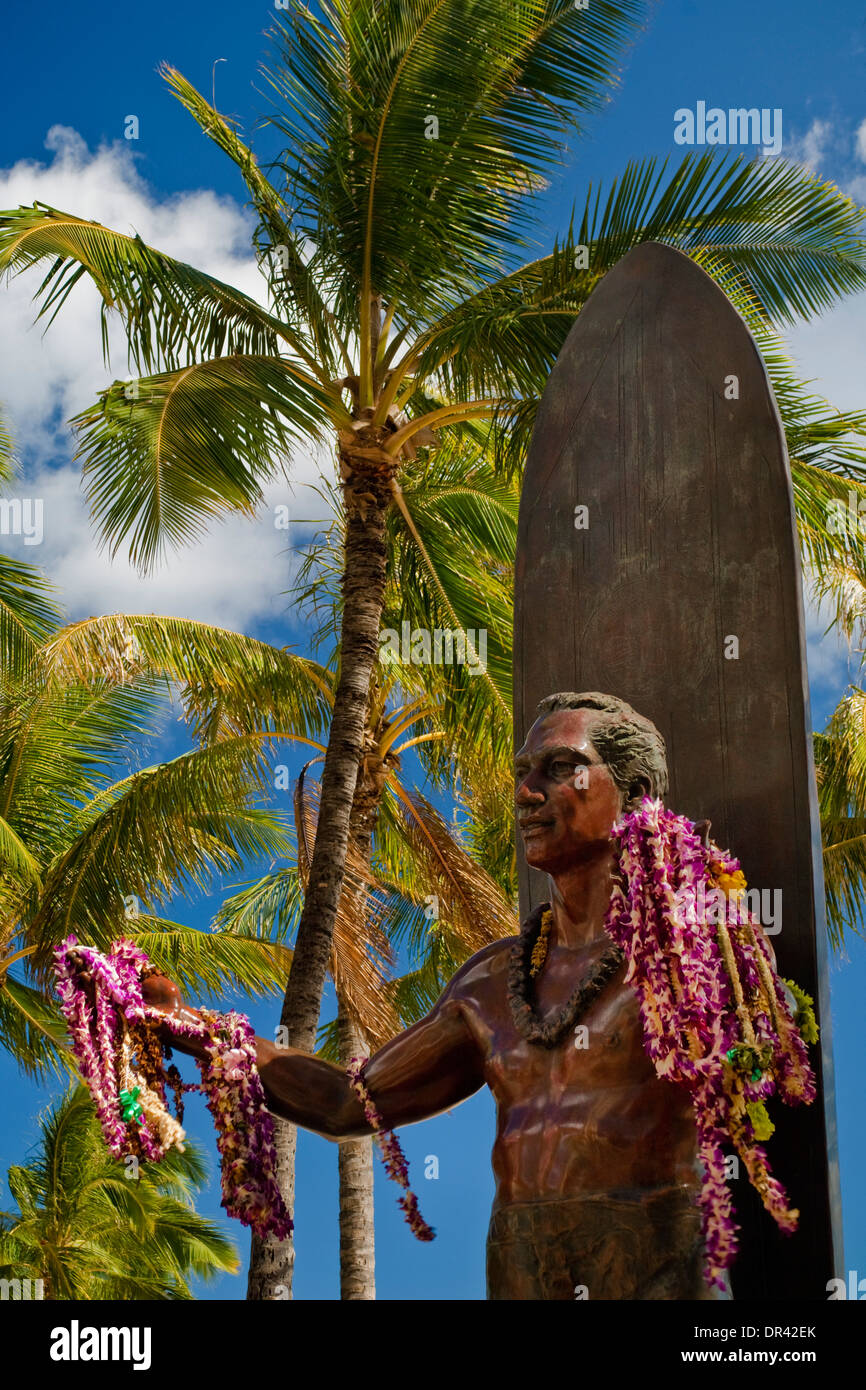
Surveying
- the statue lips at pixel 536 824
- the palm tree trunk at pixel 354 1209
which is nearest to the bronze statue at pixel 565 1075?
the statue lips at pixel 536 824

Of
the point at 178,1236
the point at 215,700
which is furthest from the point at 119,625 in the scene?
the point at 178,1236

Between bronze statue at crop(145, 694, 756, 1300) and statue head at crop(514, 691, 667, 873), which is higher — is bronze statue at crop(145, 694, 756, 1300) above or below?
below

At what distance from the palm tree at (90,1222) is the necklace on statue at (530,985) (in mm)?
16642

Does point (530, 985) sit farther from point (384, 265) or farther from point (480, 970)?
point (384, 265)

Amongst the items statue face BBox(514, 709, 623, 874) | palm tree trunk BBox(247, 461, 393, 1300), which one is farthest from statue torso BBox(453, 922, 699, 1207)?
palm tree trunk BBox(247, 461, 393, 1300)

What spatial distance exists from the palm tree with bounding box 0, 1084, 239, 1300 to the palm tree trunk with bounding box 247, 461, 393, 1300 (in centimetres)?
882

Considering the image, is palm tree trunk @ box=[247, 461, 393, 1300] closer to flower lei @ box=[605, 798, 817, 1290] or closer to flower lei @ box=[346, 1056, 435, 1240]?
flower lei @ box=[346, 1056, 435, 1240]

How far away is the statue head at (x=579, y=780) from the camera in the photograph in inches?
164

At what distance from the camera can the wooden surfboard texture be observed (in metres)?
4.38

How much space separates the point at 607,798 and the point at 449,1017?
710 mm

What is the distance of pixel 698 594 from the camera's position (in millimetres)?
4961

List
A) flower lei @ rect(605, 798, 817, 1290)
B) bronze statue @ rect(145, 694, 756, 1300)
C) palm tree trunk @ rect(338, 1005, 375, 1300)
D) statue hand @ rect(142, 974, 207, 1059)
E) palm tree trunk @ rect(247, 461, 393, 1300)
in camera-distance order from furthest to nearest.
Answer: palm tree trunk @ rect(338, 1005, 375, 1300) < palm tree trunk @ rect(247, 461, 393, 1300) < statue hand @ rect(142, 974, 207, 1059) < bronze statue @ rect(145, 694, 756, 1300) < flower lei @ rect(605, 798, 817, 1290)
